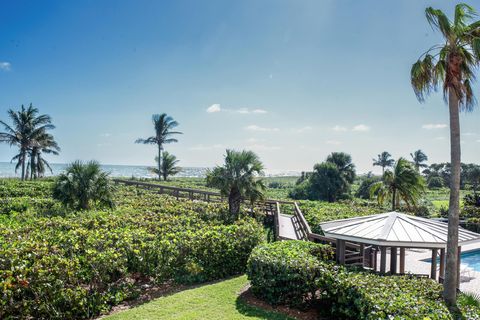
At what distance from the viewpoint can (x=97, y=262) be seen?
22.6ft

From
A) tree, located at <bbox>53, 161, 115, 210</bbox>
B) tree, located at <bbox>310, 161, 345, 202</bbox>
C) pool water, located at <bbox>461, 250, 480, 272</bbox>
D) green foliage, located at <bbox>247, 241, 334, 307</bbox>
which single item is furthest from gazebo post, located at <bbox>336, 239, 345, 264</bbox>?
tree, located at <bbox>310, 161, 345, 202</bbox>

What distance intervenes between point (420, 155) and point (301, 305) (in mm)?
93320

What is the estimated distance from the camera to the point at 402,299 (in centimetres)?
543

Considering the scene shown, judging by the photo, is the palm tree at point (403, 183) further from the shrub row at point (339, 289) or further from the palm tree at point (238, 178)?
the shrub row at point (339, 289)

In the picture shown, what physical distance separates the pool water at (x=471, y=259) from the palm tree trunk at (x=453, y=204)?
31.4 ft

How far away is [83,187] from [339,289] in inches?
531

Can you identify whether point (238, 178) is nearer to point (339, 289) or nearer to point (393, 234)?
point (393, 234)

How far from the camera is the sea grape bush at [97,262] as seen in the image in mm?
5996

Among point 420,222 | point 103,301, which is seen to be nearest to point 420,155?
point 420,222

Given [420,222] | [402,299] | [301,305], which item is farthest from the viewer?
[420,222]

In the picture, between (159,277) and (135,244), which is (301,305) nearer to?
(159,277)

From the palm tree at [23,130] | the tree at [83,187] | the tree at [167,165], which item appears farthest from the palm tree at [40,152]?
the tree at [83,187]

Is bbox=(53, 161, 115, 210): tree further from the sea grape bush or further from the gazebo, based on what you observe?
the gazebo

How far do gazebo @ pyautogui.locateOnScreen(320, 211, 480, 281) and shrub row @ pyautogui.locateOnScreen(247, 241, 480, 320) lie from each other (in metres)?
0.77
